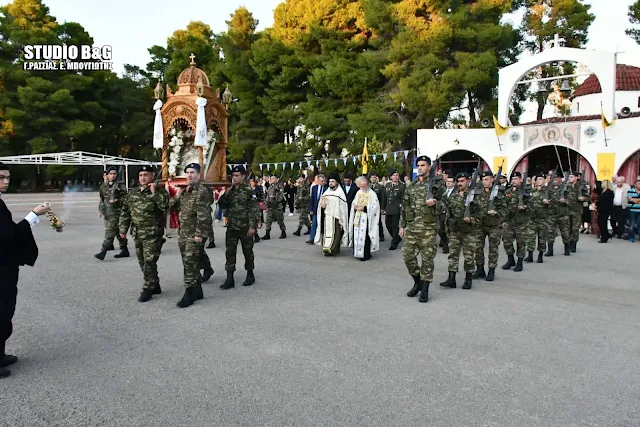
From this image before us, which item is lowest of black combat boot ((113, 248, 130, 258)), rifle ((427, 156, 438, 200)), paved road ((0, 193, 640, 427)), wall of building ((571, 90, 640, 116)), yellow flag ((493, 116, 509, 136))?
paved road ((0, 193, 640, 427))

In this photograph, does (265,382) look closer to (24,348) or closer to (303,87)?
(24,348)

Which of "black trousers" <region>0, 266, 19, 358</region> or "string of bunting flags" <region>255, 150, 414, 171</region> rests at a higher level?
"string of bunting flags" <region>255, 150, 414, 171</region>

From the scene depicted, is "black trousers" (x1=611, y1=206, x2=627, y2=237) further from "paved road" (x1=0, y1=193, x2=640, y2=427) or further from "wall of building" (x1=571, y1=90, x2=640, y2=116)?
"wall of building" (x1=571, y1=90, x2=640, y2=116)

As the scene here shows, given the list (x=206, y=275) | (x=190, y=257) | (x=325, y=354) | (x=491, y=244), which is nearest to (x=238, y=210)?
(x=206, y=275)

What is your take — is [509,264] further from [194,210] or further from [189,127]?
[189,127]

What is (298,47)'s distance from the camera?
33.0 metres

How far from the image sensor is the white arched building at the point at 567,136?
19.0m

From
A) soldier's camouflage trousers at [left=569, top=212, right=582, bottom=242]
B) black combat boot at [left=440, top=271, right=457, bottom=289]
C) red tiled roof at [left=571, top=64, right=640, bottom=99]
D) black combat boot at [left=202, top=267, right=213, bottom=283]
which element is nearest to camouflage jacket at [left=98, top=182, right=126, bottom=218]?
black combat boot at [left=202, top=267, right=213, bottom=283]

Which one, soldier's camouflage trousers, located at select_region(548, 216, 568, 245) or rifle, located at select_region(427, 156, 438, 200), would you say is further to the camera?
soldier's camouflage trousers, located at select_region(548, 216, 568, 245)

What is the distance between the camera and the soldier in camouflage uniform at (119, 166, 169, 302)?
6.40 metres

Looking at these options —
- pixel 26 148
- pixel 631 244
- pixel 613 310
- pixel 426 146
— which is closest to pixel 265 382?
pixel 613 310

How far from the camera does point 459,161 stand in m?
23.8

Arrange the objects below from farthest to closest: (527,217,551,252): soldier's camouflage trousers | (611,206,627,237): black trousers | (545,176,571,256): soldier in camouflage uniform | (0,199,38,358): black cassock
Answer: (611,206,627,237): black trousers → (545,176,571,256): soldier in camouflage uniform → (527,217,551,252): soldier's camouflage trousers → (0,199,38,358): black cassock

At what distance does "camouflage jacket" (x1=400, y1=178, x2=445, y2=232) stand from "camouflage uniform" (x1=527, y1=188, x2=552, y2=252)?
387cm
